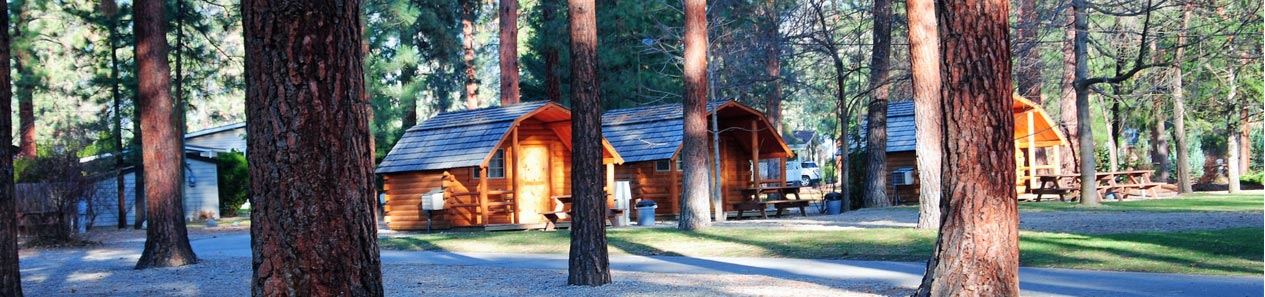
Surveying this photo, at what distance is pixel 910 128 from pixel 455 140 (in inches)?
527

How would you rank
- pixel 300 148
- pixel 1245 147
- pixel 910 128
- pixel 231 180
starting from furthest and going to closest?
pixel 1245 147, pixel 231 180, pixel 910 128, pixel 300 148

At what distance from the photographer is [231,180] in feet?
137

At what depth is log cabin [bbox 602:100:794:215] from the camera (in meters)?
28.3

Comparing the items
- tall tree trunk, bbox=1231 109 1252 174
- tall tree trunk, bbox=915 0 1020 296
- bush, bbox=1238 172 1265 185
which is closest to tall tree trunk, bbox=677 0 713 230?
tall tree trunk, bbox=915 0 1020 296

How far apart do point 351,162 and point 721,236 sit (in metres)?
14.5

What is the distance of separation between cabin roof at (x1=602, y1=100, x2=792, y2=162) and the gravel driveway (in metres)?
4.47

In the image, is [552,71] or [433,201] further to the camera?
[552,71]

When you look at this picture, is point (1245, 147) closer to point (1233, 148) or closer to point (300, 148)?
point (1233, 148)

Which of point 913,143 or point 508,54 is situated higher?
point 508,54

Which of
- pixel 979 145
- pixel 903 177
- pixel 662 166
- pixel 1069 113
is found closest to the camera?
pixel 979 145

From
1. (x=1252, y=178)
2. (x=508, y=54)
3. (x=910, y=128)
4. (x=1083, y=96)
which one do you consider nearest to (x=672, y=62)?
(x=508, y=54)

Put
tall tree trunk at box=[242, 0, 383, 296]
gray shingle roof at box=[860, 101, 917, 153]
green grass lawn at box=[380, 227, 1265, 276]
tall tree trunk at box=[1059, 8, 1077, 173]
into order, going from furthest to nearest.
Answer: tall tree trunk at box=[1059, 8, 1077, 173]
gray shingle roof at box=[860, 101, 917, 153]
green grass lawn at box=[380, 227, 1265, 276]
tall tree trunk at box=[242, 0, 383, 296]

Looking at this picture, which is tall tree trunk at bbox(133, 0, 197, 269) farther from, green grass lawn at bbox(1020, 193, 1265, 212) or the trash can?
green grass lawn at bbox(1020, 193, 1265, 212)

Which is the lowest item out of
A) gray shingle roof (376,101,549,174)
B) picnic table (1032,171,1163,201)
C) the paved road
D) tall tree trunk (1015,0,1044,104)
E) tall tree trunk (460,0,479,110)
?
the paved road
